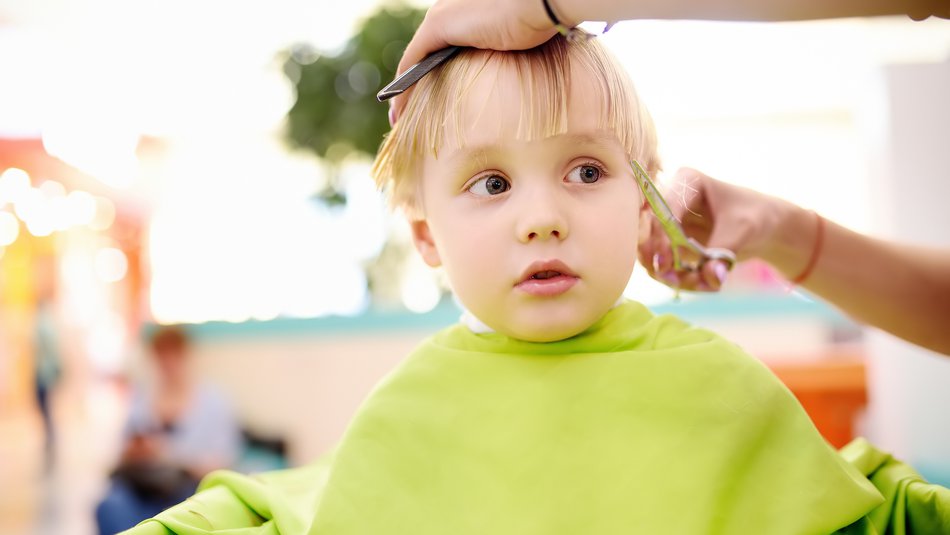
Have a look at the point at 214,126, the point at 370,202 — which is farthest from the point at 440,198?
the point at 214,126

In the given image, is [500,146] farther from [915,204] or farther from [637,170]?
[915,204]

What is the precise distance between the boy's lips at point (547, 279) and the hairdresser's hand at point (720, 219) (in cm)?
27

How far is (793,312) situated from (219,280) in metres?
7.05

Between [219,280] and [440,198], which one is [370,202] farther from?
[219,280]

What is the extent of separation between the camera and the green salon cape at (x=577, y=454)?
0.65 metres

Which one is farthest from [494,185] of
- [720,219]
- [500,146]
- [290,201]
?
[290,201]

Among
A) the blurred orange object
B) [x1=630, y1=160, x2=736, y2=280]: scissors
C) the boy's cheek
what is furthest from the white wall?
the boy's cheek

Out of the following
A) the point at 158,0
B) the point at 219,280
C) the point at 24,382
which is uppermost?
the point at 158,0

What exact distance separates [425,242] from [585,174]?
23 centimetres

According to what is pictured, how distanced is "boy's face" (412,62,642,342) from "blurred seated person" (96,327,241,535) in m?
2.17

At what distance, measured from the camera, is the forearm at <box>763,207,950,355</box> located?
955 mm

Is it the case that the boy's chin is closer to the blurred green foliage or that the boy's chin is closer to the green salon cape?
the green salon cape

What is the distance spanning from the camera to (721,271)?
875mm

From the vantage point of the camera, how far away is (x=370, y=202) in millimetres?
4445
